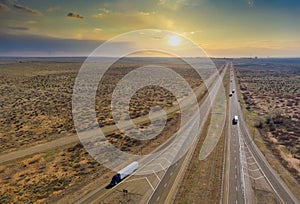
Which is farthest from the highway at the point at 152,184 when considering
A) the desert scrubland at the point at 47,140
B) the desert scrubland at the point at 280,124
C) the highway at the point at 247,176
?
the desert scrubland at the point at 280,124

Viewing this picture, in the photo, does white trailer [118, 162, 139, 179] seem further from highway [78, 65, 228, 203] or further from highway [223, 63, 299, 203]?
highway [223, 63, 299, 203]

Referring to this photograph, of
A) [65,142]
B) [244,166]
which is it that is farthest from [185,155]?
[65,142]

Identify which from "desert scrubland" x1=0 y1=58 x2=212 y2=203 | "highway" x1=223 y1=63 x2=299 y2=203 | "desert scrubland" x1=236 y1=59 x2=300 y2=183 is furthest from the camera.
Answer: "desert scrubland" x1=236 y1=59 x2=300 y2=183

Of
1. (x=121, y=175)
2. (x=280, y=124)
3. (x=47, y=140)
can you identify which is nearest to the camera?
(x=121, y=175)

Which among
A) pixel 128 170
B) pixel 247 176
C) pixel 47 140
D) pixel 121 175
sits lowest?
pixel 247 176

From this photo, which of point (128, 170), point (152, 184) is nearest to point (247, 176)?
point (152, 184)

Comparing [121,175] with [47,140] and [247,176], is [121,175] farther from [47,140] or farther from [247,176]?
Result: [47,140]

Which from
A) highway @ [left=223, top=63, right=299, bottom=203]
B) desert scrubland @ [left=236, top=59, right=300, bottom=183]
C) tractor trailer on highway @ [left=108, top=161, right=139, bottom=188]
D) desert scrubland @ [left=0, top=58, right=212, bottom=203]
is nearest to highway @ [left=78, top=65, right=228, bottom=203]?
tractor trailer on highway @ [left=108, top=161, right=139, bottom=188]

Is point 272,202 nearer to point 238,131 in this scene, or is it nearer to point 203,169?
point 203,169
